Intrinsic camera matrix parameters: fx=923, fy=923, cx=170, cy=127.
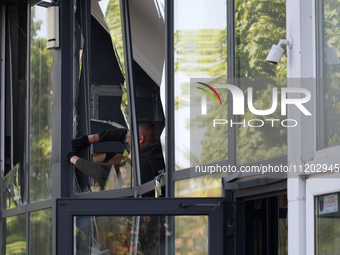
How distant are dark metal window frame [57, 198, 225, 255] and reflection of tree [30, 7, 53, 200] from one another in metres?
2.70

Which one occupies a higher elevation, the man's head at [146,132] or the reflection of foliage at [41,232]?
the man's head at [146,132]

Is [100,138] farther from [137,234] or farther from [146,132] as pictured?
[137,234]

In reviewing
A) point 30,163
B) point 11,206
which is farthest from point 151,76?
point 11,206

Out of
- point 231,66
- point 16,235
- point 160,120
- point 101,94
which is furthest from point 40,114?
point 231,66

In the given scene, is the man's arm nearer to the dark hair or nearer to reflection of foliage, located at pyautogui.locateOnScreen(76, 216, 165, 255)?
the dark hair

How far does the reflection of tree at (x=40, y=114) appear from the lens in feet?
29.6

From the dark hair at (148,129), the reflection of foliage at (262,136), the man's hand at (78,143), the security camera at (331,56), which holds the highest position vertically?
the dark hair at (148,129)

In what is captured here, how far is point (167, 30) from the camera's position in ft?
23.8

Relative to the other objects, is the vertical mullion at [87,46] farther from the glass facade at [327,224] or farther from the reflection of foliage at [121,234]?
the glass facade at [327,224]

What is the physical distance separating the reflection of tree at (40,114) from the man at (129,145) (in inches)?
25.3

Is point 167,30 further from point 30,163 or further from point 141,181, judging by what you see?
point 30,163

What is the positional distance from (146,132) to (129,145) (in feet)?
0.81

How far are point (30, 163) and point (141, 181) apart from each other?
6.63 feet

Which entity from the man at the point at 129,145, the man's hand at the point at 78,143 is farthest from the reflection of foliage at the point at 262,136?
the man's hand at the point at 78,143
